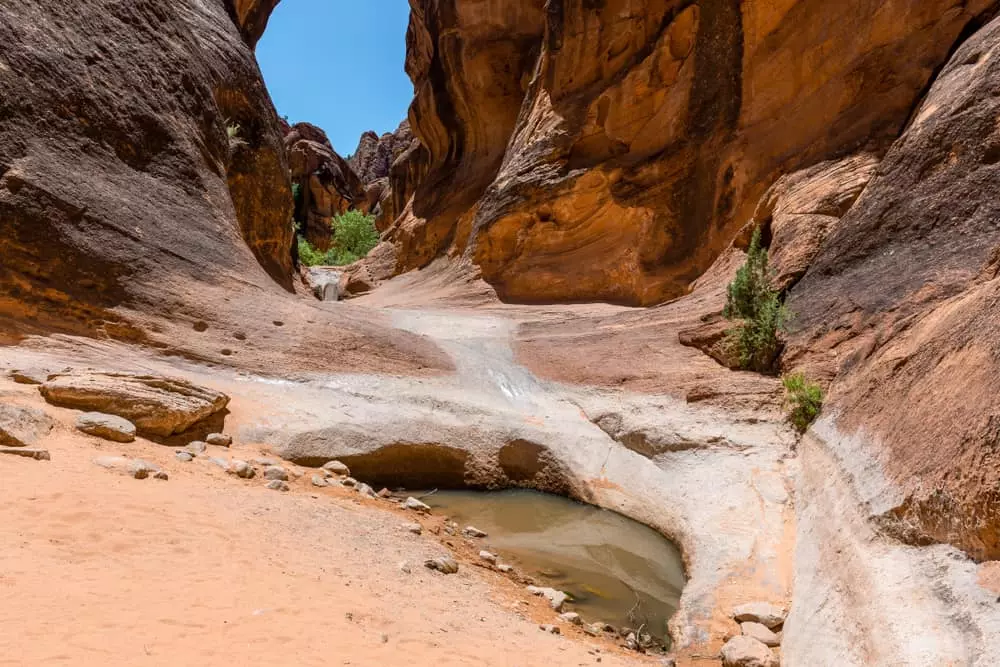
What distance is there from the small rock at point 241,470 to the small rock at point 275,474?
0.50 feet

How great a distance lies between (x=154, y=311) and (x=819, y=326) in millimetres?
9516

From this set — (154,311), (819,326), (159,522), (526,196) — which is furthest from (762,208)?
(159,522)

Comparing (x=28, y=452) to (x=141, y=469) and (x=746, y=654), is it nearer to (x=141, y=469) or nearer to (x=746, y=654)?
(x=141, y=469)

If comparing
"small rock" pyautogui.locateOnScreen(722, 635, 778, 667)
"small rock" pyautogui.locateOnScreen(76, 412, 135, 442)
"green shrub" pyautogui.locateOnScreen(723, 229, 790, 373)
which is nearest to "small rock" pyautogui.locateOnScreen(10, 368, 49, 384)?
"small rock" pyautogui.locateOnScreen(76, 412, 135, 442)

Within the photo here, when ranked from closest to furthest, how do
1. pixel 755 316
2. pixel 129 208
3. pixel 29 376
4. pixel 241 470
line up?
pixel 241 470 → pixel 29 376 → pixel 129 208 → pixel 755 316

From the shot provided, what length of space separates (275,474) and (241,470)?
1.26 ft

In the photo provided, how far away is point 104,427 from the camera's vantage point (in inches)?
234

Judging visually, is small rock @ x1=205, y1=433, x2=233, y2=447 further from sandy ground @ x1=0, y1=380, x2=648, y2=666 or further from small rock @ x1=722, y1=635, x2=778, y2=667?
small rock @ x1=722, y1=635, x2=778, y2=667

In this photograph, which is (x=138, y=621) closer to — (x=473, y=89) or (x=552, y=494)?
(x=552, y=494)

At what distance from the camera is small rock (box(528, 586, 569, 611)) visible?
5215 millimetres

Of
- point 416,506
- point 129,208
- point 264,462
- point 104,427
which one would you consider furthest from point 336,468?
point 129,208

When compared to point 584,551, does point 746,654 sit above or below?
below

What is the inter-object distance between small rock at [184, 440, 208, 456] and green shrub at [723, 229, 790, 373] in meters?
7.48

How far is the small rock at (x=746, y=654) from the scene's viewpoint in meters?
4.16
